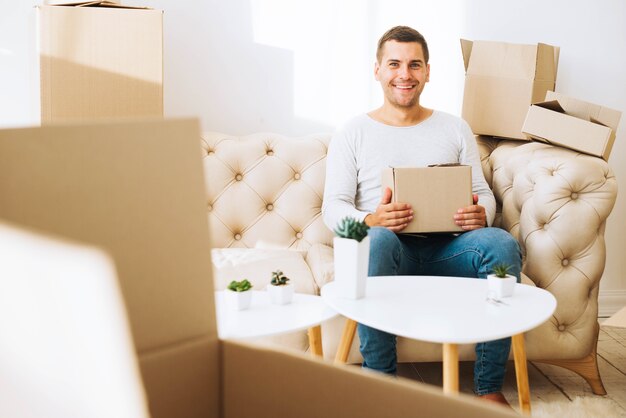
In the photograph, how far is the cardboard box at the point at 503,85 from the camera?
2381 millimetres

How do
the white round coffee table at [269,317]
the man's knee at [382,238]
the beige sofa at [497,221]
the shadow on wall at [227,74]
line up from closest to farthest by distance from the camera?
1. the white round coffee table at [269,317]
2. the man's knee at [382,238]
3. the beige sofa at [497,221]
4. the shadow on wall at [227,74]

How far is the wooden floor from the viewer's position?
194cm

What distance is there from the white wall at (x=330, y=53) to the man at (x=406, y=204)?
1.35ft

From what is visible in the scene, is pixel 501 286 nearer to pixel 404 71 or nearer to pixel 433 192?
pixel 433 192

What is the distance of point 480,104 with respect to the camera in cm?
243

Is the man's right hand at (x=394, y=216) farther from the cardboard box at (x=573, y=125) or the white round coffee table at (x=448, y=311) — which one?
the cardboard box at (x=573, y=125)

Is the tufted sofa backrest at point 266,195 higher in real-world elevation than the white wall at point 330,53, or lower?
lower

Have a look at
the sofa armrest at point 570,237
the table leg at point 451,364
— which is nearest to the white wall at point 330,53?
the sofa armrest at point 570,237

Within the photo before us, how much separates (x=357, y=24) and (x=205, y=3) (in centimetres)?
62

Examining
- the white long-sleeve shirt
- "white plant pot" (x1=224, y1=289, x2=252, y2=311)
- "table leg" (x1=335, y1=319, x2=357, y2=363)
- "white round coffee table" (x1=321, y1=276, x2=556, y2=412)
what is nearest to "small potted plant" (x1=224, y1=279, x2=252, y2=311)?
"white plant pot" (x1=224, y1=289, x2=252, y2=311)

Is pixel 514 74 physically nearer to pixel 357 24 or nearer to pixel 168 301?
pixel 357 24

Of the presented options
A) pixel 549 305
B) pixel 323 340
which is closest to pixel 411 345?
pixel 323 340

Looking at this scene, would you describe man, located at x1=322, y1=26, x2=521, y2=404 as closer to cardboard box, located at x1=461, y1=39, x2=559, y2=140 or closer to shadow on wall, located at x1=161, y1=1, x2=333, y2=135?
cardboard box, located at x1=461, y1=39, x2=559, y2=140

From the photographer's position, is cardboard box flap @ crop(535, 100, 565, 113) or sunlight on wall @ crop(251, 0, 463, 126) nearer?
cardboard box flap @ crop(535, 100, 565, 113)
